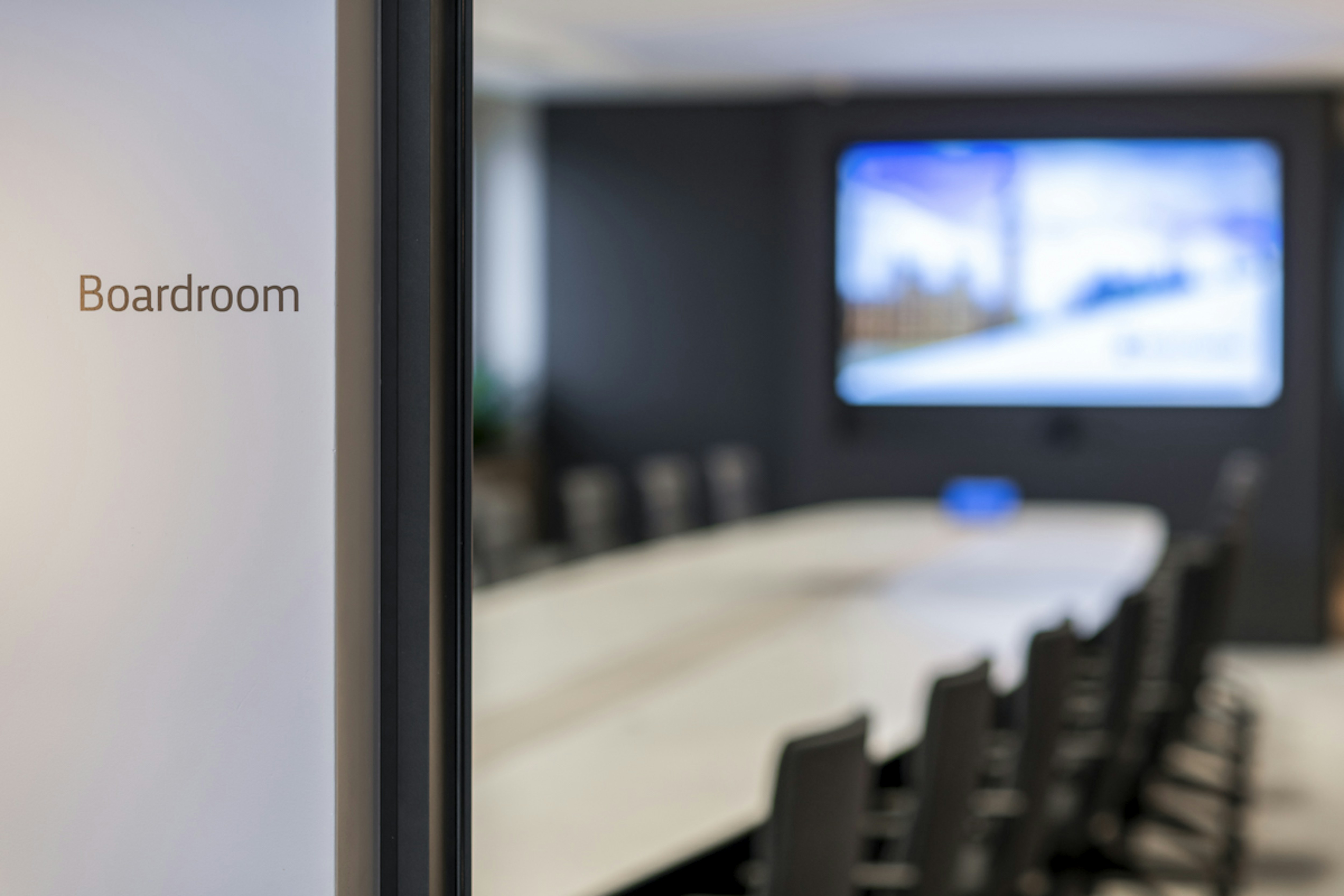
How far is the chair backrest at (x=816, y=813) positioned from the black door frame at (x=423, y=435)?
0.77 m

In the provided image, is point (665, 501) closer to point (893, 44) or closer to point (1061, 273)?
point (893, 44)

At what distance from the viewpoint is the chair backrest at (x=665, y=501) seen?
7.17 m

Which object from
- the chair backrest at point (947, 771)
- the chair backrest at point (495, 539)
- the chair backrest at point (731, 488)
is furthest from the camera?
the chair backrest at point (731, 488)

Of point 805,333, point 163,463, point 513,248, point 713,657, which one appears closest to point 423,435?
point 163,463

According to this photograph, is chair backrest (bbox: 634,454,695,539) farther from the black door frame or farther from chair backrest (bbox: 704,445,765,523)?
the black door frame

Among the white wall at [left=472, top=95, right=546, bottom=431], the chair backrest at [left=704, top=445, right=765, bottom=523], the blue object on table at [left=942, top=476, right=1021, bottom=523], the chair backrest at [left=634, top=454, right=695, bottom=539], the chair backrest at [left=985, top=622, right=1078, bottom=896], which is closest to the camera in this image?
the chair backrest at [left=985, top=622, right=1078, bottom=896]

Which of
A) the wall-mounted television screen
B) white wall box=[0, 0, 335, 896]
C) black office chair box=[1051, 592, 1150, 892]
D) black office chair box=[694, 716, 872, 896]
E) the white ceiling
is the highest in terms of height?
the white ceiling

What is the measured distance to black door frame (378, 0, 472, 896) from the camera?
1.37 metres

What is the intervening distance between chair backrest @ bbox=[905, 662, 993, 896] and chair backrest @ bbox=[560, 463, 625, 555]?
12.9ft

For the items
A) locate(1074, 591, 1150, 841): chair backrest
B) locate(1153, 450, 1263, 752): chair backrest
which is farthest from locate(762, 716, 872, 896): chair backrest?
locate(1153, 450, 1263, 752): chair backrest

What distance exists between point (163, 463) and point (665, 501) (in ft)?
19.3

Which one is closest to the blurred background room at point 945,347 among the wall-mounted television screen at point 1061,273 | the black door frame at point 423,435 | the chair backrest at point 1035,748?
the wall-mounted television screen at point 1061,273

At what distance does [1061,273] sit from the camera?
28.0 feet

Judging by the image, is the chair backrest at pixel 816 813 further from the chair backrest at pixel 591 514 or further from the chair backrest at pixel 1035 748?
the chair backrest at pixel 591 514
